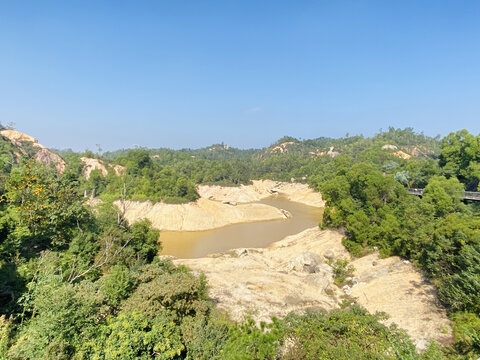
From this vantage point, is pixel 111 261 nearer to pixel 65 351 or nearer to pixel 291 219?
pixel 65 351

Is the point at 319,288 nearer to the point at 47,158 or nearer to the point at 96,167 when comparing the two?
the point at 96,167

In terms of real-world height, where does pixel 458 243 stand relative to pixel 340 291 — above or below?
above

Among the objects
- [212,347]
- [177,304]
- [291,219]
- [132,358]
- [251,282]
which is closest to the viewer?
[132,358]

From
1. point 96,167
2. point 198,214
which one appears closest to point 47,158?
point 96,167

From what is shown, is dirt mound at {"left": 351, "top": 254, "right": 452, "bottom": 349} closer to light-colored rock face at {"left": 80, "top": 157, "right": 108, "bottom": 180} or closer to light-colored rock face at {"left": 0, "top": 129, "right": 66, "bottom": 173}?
light-colored rock face at {"left": 80, "top": 157, "right": 108, "bottom": 180}

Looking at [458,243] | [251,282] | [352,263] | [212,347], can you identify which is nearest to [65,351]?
[212,347]

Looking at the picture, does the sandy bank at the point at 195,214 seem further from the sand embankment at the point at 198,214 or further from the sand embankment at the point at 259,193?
the sand embankment at the point at 259,193
